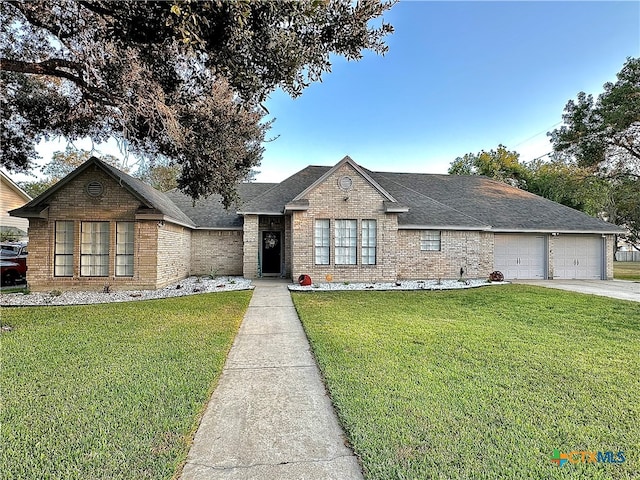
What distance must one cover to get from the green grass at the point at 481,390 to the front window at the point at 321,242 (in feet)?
20.1

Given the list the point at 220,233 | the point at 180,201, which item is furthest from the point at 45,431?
the point at 180,201

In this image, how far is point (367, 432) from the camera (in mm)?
3068

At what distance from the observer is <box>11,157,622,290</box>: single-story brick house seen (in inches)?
471

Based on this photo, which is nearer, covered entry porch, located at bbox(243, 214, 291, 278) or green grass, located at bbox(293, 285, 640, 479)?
green grass, located at bbox(293, 285, 640, 479)

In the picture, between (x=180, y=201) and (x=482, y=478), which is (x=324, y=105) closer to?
(x=180, y=201)

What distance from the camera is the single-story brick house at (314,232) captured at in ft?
39.2

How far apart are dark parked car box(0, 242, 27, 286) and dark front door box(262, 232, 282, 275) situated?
10.9 meters

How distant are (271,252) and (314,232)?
4392mm

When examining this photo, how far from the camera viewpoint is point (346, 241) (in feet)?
47.8

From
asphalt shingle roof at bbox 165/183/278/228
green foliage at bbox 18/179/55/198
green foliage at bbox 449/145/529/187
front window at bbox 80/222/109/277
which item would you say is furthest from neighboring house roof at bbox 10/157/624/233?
green foliage at bbox 18/179/55/198

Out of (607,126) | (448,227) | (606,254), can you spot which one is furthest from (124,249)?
(607,126)

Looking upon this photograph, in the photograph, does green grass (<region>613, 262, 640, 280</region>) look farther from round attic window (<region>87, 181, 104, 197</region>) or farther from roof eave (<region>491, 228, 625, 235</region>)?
round attic window (<region>87, 181, 104, 197</region>)

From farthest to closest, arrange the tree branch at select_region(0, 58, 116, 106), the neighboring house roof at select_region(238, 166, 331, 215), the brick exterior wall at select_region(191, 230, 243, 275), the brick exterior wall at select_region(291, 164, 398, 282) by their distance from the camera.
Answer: the brick exterior wall at select_region(191, 230, 243, 275) < the neighboring house roof at select_region(238, 166, 331, 215) < the brick exterior wall at select_region(291, 164, 398, 282) < the tree branch at select_region(0, 58, 116, 106)

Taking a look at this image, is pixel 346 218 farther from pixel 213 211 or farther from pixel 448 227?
pixel 213 211
